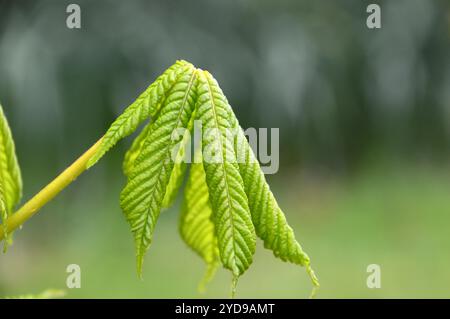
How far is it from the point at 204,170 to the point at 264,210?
0.08 metres

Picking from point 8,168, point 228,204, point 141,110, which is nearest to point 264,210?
point 228,204

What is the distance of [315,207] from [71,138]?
171cm

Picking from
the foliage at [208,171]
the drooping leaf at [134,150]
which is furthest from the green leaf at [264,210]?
the drooping leaf at [134,150]

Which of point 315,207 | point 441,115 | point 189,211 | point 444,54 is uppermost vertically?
point 444,54

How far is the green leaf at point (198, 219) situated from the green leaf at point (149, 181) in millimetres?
146

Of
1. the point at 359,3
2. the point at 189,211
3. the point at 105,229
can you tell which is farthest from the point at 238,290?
the point at 189,211

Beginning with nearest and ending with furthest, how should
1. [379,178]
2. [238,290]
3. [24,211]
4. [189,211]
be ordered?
1. [24,211]
2. [189,211]
3. [238,290]
4. [379,178]

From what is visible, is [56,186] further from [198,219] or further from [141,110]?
[198,219]

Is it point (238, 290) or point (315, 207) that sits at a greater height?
point (315, 207)

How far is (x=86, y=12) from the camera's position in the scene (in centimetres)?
444

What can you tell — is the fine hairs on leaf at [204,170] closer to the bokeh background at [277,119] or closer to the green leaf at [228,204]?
the green leaf at [228,204]

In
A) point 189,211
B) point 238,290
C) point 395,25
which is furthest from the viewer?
point 395,25

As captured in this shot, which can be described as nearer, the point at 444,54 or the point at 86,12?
the point at 86,12

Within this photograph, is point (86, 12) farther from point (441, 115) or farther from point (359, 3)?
point (441, 115)
